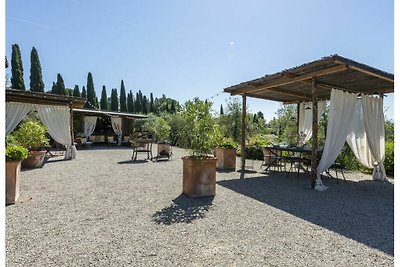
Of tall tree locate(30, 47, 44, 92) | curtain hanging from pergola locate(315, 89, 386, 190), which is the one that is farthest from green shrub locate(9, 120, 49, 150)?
tall tree locate(30, 47, 44, 92)

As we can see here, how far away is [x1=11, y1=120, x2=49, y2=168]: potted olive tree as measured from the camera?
25.5ft

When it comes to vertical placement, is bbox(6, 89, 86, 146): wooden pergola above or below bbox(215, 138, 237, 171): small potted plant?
above

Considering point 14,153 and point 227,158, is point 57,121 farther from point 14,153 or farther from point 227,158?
point 227,158

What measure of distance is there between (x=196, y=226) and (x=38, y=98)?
872 centimetres

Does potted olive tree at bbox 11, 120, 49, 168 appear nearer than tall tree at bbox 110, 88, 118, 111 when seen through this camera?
Yes

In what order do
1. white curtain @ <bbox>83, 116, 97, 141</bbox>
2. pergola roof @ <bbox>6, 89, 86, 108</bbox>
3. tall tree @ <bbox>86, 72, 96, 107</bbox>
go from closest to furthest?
pergola roof @ <bbox>6, 89, 86, 108</bbox> → white curtain @ <bbox>83, 116, 97, 141</bbox> → tall tree @ <bbox>86, 72, 96, 107</bbox>

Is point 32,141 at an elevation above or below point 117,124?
below

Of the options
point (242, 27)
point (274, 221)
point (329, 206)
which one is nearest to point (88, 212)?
point (274, 221)

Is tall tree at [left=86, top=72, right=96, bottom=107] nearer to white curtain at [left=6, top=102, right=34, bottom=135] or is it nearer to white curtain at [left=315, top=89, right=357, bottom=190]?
white curtain at [left=6, top=102, right=34, bottom=135]

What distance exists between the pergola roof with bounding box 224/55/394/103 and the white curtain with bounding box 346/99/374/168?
1.02 metres

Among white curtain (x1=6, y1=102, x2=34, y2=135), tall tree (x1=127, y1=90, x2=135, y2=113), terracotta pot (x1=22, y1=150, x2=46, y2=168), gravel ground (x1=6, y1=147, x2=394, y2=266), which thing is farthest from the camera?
tall tree (x1=127, y1=90, x2=135, y2=113)

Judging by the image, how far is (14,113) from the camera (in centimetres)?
873

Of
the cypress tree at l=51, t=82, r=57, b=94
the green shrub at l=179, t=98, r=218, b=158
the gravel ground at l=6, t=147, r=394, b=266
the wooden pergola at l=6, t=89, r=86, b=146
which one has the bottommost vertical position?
the gravel ground at l=6, t=147, r=394, b=266

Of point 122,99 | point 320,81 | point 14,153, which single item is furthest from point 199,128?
point 122,99
